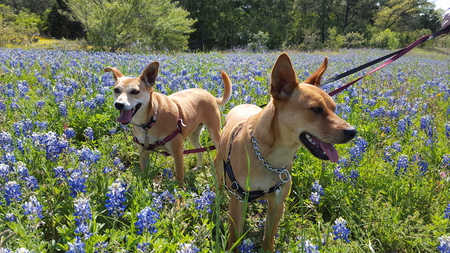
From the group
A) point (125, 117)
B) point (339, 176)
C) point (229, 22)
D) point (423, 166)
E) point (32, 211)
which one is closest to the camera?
point (32, 211)

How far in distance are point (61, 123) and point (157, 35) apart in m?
19.9

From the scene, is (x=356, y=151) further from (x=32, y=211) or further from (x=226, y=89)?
(x=32, y=211)

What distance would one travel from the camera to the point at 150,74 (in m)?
3.72

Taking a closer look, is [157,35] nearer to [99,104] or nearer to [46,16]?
[99,104]

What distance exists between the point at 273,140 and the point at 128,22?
19.5m

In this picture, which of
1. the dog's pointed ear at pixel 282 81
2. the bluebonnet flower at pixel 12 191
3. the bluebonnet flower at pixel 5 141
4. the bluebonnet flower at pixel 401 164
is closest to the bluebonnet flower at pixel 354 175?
the bluebonnet flower at pixel 401 164

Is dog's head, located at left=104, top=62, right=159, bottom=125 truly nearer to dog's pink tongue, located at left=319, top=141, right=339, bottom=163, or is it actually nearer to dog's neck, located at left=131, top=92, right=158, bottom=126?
dog's neck, located at left=131, top=92, right=158, bottom=126

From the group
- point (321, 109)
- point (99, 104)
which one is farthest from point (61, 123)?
point (321, 109)

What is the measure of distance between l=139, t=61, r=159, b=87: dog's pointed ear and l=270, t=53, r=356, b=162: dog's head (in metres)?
2.00

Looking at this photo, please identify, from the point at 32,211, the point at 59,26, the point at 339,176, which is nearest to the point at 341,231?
the point at 339,176

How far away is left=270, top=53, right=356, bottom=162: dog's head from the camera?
2.02 metres

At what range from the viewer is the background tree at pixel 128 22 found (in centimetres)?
1759

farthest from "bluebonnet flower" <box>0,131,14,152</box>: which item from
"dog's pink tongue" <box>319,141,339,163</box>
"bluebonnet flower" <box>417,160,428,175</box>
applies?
"bluebonnet flower" <box>417,160,428,175</box>

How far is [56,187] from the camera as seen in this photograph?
2.49 m
